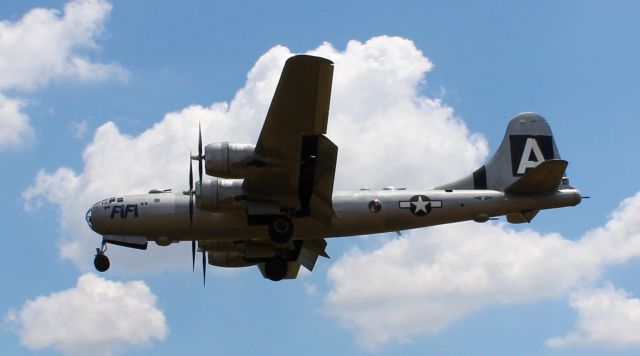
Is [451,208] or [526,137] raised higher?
[526,137]

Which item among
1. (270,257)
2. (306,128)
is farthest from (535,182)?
(270,257)

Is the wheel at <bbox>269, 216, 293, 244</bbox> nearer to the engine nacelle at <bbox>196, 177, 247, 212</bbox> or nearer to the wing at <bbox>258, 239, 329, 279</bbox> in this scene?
the engine nacelle at <bbox>196, 177, 247, 212</bbox>

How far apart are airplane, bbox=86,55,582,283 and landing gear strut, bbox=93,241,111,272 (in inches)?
1.3

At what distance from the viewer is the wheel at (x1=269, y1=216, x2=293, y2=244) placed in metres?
29.4

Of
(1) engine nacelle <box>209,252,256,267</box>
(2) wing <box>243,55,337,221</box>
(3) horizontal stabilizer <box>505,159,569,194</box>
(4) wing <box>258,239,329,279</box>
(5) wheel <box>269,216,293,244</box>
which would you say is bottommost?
(5) wheel <box>269,216,293,244</box>

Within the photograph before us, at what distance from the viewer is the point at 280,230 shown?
96.6ft

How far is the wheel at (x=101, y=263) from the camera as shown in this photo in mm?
30453

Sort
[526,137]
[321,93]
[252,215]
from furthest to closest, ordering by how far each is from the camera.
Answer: [526,137] → [252,215] → [321,93]

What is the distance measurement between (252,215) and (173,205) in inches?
114

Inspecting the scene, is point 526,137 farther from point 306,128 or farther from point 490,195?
point 306,128

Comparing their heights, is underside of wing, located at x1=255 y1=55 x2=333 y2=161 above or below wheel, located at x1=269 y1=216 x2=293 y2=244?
above

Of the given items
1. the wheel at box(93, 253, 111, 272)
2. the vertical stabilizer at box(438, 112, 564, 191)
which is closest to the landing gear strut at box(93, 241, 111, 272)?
the wheel at box(93, 253, 111, 272)

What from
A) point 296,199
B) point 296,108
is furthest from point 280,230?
point 296,108

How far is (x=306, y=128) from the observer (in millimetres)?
26984
